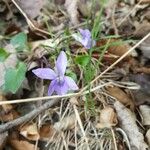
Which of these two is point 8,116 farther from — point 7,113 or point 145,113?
point 145,113

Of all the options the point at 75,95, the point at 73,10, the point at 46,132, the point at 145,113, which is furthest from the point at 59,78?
the point at 73,10

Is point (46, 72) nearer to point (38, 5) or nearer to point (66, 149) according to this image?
point (66, 149)

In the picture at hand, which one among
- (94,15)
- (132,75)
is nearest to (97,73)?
(132,75)

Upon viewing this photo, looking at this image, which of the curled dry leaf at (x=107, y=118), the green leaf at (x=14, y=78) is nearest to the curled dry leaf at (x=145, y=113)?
the curled dry leaf at (x=107, y=118)

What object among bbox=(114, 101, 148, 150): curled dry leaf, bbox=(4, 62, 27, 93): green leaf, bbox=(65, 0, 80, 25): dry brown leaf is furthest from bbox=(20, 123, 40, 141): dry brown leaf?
bbox=(65, 0, 80, 25): dry brown leaf

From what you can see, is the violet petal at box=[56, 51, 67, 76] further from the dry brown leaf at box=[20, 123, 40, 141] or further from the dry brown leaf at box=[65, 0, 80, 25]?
the dry brown leaf at box=[65, 0, 80, 25]

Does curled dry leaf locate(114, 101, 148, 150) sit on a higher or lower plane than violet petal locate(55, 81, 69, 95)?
lower
